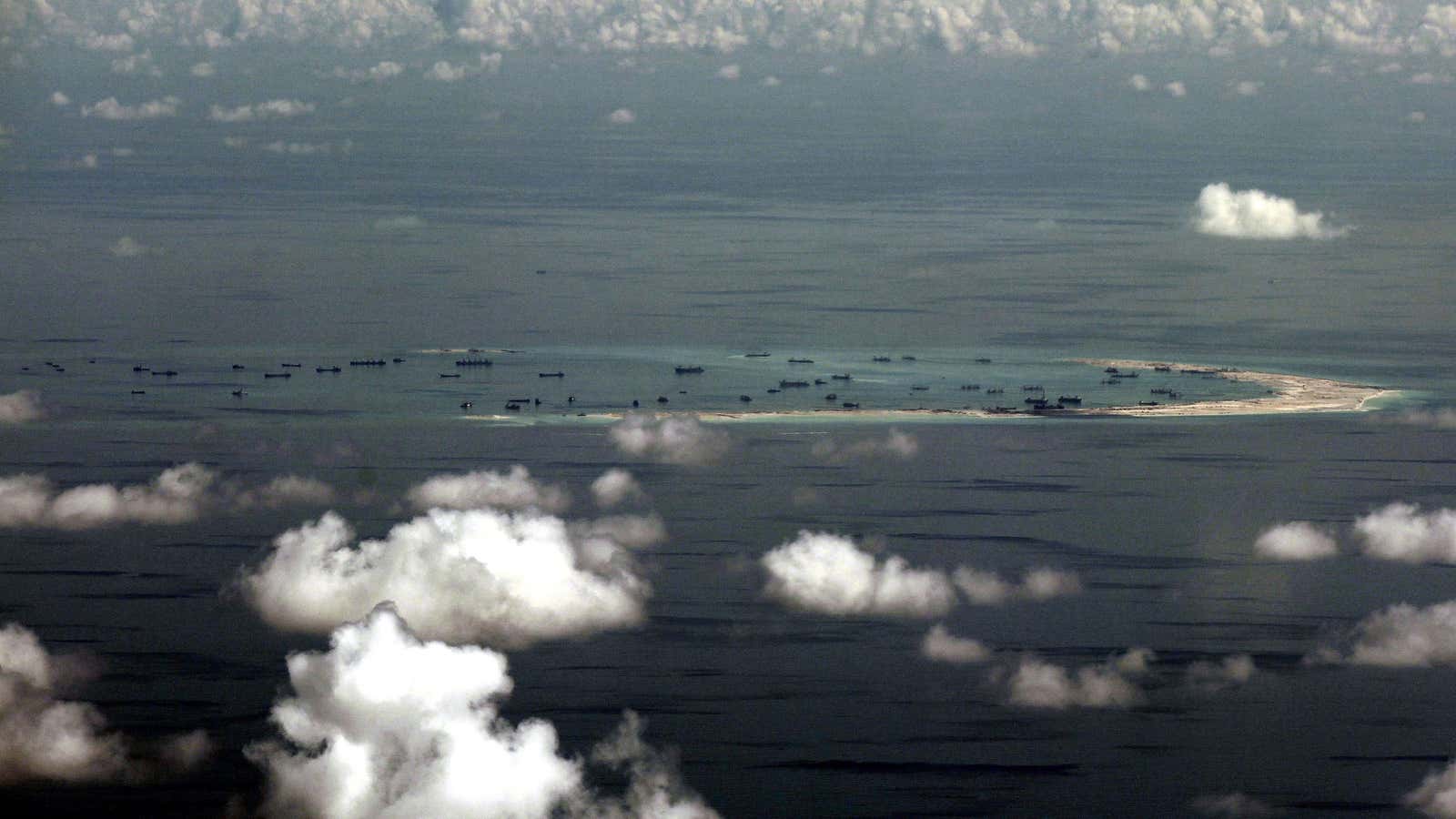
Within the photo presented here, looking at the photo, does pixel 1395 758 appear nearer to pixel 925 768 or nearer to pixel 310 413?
pixel 925 768

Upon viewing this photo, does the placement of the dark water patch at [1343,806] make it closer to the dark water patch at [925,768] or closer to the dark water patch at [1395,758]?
the dark water patch at [1395,758]

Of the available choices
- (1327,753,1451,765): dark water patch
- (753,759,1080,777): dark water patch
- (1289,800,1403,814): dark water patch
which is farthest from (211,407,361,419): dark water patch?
(1289,800,1403,814): dark water patch

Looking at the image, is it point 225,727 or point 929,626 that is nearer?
point 225,727

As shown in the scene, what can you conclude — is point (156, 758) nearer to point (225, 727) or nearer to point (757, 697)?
point (225, 727)

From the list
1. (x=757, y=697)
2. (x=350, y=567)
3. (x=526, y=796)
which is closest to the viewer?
(x=526, y=796)

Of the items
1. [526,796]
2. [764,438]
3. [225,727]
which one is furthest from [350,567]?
[764,438]

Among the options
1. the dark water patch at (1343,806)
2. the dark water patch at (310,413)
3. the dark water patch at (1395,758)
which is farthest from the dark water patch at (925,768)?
the dark water patch at (310,413)

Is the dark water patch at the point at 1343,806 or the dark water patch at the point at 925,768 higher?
the dark water patch at the point at 925,768

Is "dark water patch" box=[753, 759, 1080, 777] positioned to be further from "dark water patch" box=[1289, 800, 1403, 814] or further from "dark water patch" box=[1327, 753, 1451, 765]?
"dark water patch" box=[1327, 753, 1451, 765]
